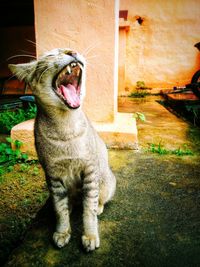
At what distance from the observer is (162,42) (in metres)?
7.92

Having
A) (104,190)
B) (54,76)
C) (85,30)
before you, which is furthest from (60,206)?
(85,30)

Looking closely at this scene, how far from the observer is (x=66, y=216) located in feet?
5.33

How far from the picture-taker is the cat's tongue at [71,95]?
147cm

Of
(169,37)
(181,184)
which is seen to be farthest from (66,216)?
(169,37)

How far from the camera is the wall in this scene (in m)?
2.81

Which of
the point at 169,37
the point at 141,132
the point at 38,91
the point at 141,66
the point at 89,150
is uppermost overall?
the point at 169,37

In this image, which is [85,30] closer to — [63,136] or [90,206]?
[63,136]

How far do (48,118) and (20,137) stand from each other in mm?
1506

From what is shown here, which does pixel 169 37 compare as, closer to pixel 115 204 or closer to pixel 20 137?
pixel 20 137

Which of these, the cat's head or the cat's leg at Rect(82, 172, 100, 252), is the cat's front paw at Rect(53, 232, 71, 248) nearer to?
the cat's leg at Rect(82, 172, 100, 252)

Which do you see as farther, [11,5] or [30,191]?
[11,5]

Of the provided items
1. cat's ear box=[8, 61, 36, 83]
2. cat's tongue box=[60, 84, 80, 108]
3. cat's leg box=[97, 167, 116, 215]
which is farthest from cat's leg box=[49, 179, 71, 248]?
cat's ear box=[8, 61, 36, 83]

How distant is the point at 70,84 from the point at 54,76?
0.15 meters

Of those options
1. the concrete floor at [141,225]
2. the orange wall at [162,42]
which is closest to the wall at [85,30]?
the concrete floor at [141,225]
